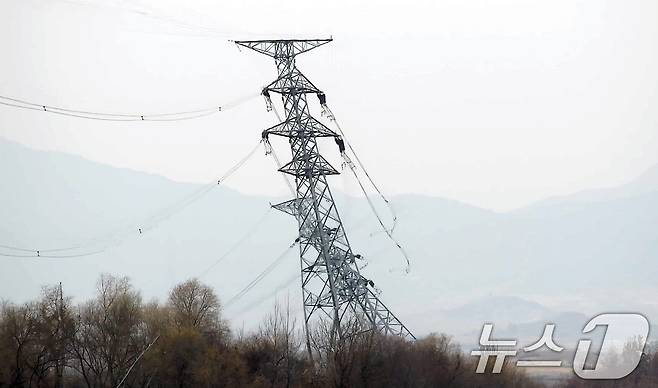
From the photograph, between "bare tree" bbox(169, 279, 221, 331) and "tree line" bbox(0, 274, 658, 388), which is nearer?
"tree line" bbox(0, 274, 658, 388)

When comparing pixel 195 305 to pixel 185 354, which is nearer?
pixel 185 354

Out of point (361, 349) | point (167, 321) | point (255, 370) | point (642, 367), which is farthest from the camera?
point (642, 367)

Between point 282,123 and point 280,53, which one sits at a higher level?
point 280,53

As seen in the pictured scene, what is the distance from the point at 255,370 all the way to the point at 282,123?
1611 centimetres

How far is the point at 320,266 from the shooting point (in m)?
55.7

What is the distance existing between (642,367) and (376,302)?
27807mm

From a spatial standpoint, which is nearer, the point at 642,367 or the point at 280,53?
the point at 280,53

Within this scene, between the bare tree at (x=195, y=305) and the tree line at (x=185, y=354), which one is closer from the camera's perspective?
the tree line at (x=185, y=354)

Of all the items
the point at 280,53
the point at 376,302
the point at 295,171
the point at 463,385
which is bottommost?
the point at 463,385

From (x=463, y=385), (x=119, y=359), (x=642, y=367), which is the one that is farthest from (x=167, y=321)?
(x=642, y=367)

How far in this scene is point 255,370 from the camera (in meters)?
61.1

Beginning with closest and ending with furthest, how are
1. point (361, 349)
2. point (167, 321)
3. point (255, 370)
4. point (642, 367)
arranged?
point (361, 349) → point (255, 370) → point (167, 321) → point (642, 367)

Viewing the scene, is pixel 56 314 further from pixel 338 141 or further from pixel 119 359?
pixel 338 141

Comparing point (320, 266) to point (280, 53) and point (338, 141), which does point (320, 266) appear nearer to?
point (338, 141)
